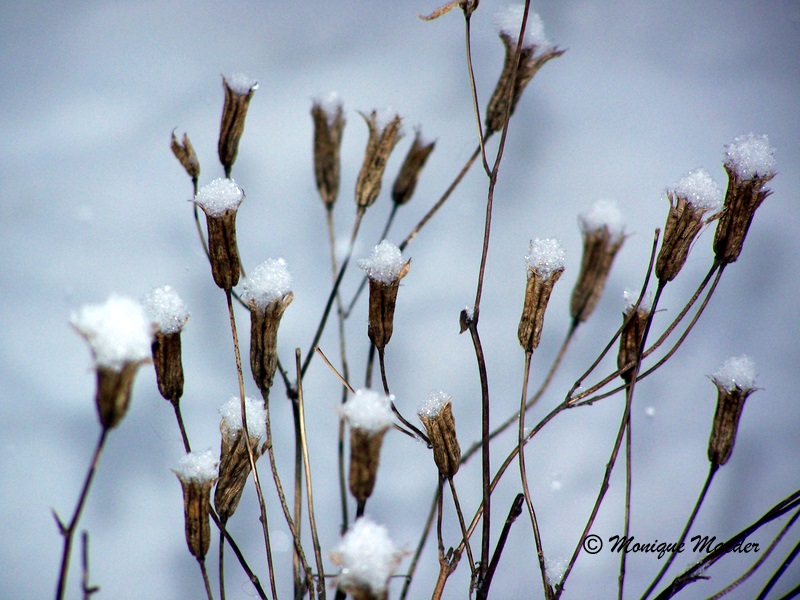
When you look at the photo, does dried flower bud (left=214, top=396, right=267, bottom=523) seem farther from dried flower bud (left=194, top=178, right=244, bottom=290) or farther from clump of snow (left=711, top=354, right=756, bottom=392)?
clump of snow (left=711, top=354, right=756, bottom=392)

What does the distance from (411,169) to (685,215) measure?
0.74 feet

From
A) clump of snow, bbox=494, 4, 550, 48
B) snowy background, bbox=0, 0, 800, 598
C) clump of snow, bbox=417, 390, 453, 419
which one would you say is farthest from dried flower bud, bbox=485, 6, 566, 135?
clump of snow, bbox=417, 390, 453, 419

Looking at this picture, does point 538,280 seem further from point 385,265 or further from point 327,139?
point 327,139

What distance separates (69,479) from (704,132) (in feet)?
2.28

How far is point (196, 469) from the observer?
0.34 meters

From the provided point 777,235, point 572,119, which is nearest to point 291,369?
point 572,119

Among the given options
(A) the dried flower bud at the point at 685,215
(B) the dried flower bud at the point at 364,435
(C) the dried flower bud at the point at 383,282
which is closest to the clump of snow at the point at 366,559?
(B) the dried flower bud at the point at 364,435

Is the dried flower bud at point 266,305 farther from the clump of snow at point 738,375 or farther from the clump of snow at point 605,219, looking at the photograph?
the clump of snow at point 738,375

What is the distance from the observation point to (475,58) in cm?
60

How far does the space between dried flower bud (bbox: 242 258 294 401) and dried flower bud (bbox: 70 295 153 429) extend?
10 cm

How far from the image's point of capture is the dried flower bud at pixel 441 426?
0.36 m

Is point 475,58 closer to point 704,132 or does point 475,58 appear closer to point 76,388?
point 704,132

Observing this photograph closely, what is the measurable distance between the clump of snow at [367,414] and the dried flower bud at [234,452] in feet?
0.37

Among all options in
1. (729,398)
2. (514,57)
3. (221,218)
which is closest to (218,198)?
(221,218)
